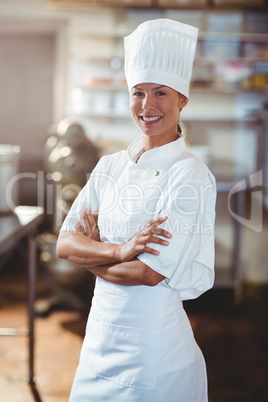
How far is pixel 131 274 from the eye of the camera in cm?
126

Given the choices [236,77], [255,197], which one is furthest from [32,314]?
[236,77]

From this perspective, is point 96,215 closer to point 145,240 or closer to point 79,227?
point 79,227

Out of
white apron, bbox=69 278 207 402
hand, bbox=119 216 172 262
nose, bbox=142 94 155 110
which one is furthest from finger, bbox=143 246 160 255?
nose, bbox=142 94 155 110

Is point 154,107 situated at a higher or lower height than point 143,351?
higher

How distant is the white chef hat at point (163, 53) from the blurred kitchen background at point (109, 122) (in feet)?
6.63

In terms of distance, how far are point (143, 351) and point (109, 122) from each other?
2.90m

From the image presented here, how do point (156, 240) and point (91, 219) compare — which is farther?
point (91, 219)

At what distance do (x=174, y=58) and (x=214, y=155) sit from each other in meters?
2.77

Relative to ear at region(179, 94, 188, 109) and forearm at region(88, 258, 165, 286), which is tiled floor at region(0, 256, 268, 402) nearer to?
forearm at region(88, 258, 165, 286)

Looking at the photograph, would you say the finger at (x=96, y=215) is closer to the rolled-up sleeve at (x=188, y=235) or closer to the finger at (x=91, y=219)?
the finger at (x=91, y=219)

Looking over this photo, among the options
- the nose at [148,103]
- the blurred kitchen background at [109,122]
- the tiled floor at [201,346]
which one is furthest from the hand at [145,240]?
the blurred kitchen background at [109,122]

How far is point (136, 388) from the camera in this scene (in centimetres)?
128

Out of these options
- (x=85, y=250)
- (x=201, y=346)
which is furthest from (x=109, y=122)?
(x=85, y=250)

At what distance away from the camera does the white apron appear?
128 cm
